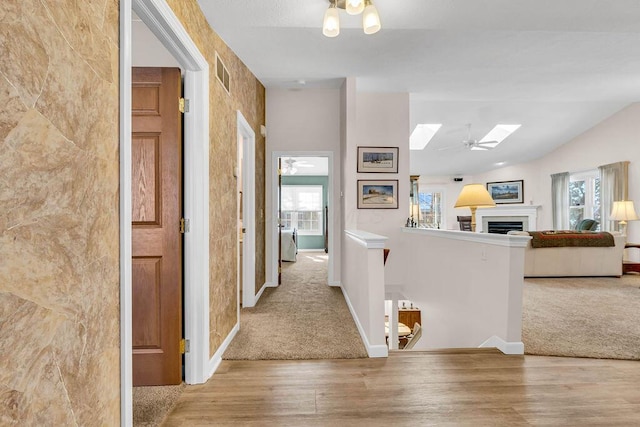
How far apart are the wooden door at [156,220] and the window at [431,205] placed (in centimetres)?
897

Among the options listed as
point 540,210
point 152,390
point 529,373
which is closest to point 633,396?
point 529,373

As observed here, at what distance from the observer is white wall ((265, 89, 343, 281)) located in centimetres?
455

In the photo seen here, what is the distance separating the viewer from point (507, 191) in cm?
895

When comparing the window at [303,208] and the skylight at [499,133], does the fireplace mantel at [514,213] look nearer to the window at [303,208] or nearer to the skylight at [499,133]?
the skylight at [499,133]

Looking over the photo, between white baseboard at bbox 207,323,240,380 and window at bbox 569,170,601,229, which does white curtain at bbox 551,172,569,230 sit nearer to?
window at bbox 569,170,601,229

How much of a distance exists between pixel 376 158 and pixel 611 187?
5059 mm

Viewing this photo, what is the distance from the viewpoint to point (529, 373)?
2211 mm

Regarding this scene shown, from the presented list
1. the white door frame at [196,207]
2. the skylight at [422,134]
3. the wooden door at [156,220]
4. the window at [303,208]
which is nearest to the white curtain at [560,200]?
the skylight at [422,134]

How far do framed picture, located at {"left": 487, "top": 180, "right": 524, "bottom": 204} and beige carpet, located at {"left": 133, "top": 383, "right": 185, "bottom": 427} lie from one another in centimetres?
925

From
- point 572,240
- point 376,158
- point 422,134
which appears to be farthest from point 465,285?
point 422,134

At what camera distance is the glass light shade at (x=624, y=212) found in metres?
5.45

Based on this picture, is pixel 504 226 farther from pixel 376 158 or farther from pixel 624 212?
pixel 376 158

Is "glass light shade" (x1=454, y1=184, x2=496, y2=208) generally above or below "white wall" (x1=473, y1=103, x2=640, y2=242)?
below

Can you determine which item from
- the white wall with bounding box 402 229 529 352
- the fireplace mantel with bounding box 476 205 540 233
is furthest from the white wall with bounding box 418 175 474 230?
the white wall with bounding box 402 229 529 352
